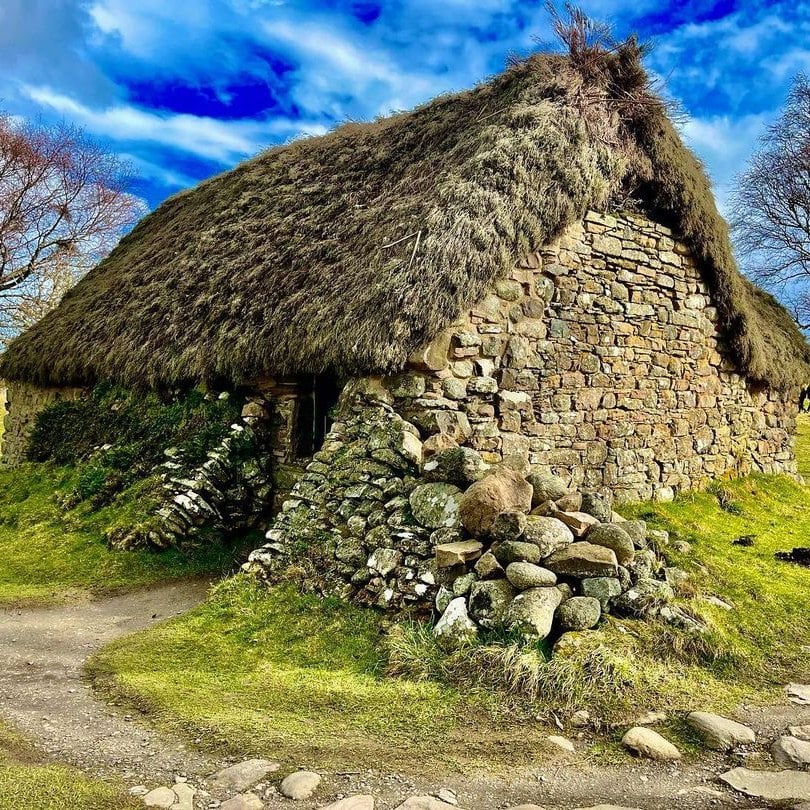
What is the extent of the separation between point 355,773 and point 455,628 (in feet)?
5.30

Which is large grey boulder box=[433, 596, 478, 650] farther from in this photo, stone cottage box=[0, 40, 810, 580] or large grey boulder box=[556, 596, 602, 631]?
stone cottage box=[0, 40, 810, 580]

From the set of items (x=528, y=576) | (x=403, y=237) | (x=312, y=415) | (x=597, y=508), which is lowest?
(x=528, y=576)

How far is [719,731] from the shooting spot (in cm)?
398

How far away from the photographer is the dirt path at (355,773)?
3.38 metres

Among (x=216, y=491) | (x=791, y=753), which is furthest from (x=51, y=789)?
(x=216, y=491)

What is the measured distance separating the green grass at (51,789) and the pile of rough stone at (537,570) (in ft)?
8.10

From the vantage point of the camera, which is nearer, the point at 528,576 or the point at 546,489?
the point at 528,576

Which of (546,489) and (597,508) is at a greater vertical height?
(546,489)

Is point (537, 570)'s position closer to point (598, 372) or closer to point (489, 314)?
point (489, 314)

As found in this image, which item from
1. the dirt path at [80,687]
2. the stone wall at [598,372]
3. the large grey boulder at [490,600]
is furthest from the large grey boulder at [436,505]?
the dirt path at [80,687]

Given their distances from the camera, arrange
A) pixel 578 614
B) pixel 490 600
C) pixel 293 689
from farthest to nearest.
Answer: pixel 490 600 < pixel 578 614 < pixel 293 689

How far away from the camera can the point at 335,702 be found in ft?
14.5

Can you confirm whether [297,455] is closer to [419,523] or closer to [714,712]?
[419,523]

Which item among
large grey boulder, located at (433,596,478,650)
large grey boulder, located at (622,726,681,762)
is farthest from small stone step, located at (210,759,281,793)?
large grey boulder, located at (622,726,681,762)
